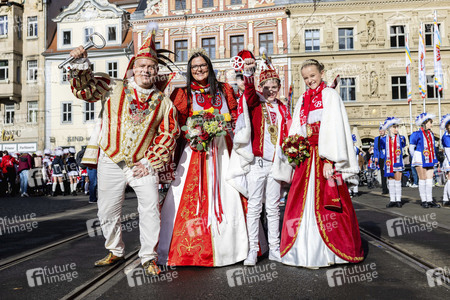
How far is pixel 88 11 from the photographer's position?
111ft

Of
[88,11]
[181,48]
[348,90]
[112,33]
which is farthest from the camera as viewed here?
[88,11]

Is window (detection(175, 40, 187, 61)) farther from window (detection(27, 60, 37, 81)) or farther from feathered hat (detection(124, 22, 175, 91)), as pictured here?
feathered hat (detection(124, 22, 175, 91))

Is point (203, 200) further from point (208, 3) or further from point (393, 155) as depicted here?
point (208, 3)

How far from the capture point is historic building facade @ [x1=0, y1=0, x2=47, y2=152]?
33625 millimetres

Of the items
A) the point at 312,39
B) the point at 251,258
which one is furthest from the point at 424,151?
the point at 312,39

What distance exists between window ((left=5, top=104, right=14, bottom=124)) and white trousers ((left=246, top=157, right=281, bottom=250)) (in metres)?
34.0

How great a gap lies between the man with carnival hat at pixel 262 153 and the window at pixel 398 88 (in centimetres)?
2674

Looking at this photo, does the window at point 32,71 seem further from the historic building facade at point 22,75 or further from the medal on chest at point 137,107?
the medal on chest at point 137,107

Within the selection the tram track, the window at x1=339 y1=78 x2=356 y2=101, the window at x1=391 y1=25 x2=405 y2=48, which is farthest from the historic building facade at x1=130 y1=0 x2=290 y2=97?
the tram track

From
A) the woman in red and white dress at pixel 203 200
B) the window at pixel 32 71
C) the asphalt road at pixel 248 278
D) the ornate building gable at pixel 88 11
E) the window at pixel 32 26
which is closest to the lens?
the asphalt road at pixel 248 278

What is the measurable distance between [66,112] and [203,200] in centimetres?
3122

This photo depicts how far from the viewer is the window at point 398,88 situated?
95.8 ft

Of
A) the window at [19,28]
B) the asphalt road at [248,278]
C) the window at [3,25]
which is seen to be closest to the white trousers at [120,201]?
the asphalt road at [248,278]

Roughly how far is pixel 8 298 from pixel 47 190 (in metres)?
16.8
